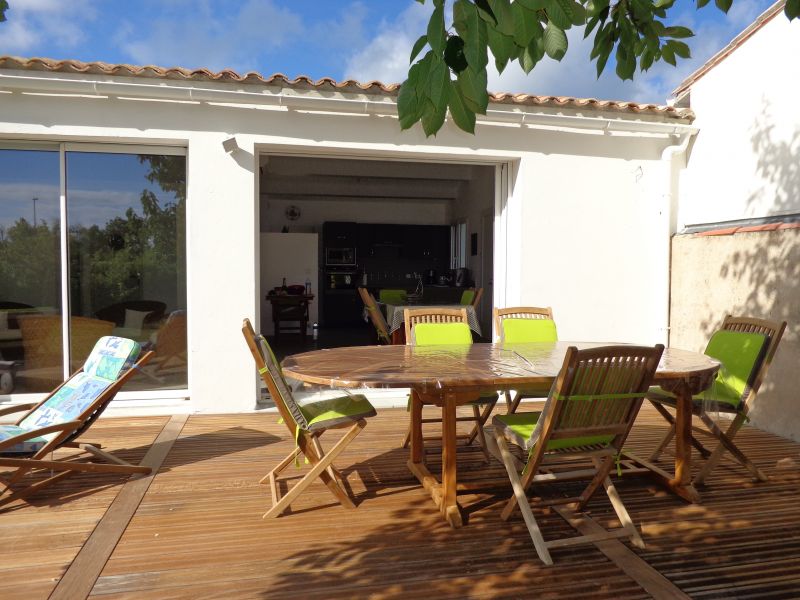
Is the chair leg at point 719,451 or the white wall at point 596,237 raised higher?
the white wall at point 596,237

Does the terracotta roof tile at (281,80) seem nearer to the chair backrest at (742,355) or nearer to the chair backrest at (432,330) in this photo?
the chair backrest at (432,330)

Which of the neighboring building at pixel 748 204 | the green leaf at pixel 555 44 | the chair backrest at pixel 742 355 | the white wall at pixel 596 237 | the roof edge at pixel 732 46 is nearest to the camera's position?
the green leaf at pixel 555 44

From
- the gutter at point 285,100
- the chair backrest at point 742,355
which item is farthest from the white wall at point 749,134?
the chair backrest at point 742,355

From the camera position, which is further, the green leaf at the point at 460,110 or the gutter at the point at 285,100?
the gutter at the point at 285,100

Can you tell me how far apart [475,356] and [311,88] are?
3.00 m

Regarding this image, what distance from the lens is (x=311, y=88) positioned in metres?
5.26

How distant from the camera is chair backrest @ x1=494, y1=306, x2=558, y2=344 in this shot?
462 centimetres

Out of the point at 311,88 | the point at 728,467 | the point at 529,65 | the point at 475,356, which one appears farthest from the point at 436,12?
the point at 311,88

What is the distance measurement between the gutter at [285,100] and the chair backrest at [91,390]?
2211 millimetres

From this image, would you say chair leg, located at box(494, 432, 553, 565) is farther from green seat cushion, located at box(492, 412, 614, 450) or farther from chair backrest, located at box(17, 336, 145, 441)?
chair backrest, located at box(17, 336, 145, 441)

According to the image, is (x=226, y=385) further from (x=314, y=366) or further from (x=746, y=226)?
(x=746, y=226)

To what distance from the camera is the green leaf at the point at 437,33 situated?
4.58 ft

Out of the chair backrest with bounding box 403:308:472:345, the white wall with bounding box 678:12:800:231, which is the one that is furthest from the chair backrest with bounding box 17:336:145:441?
the white wall with bounding box 678:12:800:231

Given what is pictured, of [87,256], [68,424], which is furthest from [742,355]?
[87,256]
